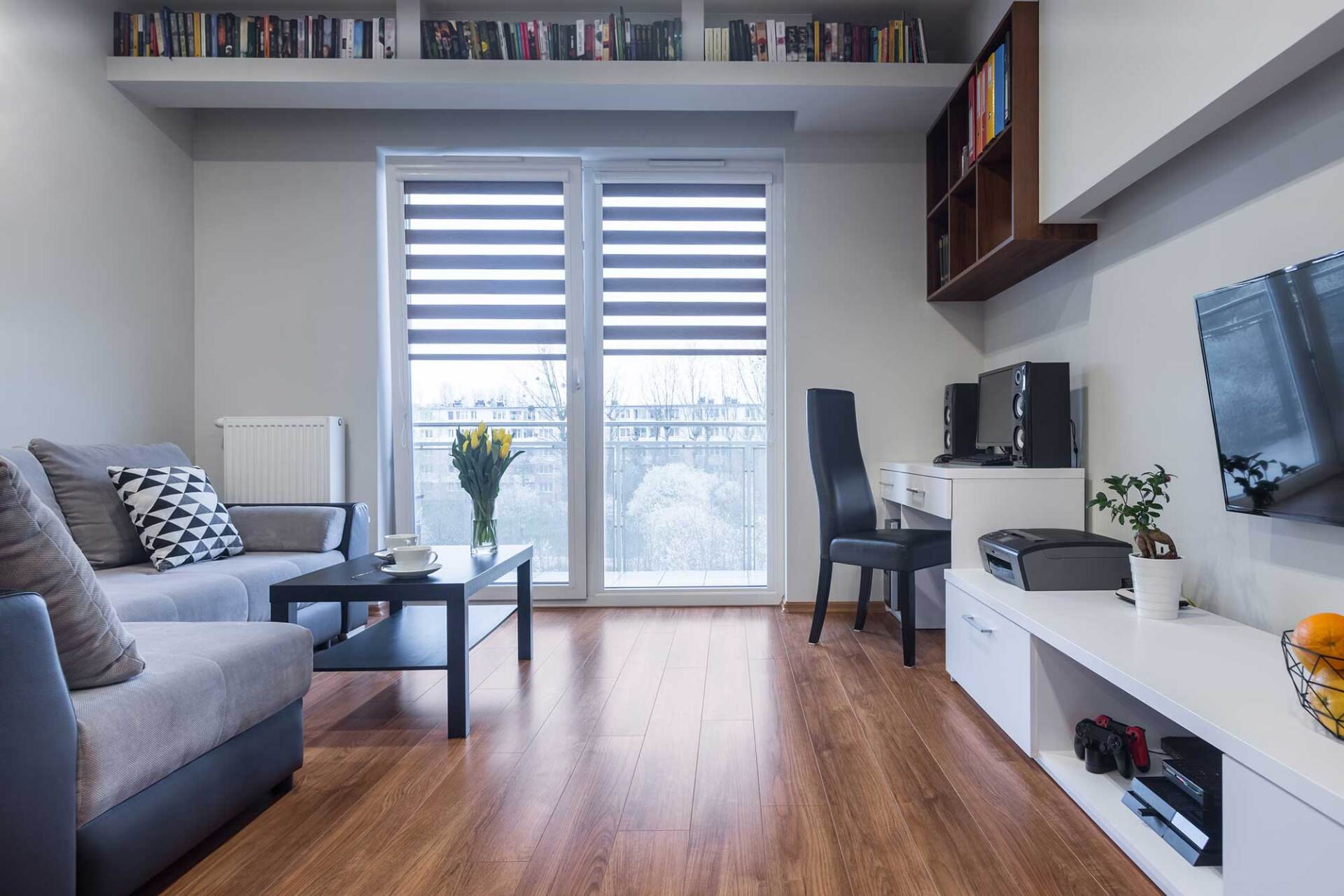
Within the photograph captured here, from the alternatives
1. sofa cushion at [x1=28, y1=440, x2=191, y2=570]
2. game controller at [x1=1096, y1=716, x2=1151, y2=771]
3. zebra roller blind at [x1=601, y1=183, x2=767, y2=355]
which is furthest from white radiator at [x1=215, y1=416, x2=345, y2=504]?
game controller at [x1=1096, y1=716, x2=1151, y2=771]

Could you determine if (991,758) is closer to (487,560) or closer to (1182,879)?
(1182,879)

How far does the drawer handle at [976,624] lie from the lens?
2.20 metres

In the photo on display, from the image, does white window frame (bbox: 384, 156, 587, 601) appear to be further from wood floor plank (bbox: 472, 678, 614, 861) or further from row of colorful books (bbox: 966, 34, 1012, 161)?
row of colorful books (bbox: 966, 34, 1012, 161)

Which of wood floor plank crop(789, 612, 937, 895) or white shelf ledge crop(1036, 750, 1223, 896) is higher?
white shelf ledge crop(1036, 750, 1223, 896)

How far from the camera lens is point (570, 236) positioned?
3906 mm

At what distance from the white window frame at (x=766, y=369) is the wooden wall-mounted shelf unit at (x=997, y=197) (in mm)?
793

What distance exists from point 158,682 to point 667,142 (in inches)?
131

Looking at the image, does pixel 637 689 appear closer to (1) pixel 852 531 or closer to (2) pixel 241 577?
(1) pixel 852 531

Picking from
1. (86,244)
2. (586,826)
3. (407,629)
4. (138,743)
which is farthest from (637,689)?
(86,244)

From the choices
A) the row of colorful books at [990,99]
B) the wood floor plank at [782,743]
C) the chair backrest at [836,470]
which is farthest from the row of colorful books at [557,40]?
the wood floor plank at [782,743]

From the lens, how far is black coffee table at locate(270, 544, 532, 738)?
213cm

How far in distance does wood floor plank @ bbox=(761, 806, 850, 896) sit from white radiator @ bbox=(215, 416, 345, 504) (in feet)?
9.27

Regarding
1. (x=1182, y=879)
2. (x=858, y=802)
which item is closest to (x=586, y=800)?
(x=858, y=802)

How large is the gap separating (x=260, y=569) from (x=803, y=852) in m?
2.16
